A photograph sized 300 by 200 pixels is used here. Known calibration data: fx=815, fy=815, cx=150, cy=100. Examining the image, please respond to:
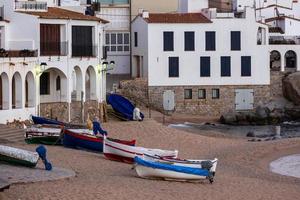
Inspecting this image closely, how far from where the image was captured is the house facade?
57.7m

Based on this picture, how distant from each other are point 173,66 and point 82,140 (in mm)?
26114

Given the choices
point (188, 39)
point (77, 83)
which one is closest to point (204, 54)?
point (188, 39)

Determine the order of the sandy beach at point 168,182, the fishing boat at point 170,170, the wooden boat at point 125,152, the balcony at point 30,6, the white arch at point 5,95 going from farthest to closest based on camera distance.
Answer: the balcony at point 30,6 < the white arch at point 5,95 < the wooden boat at point 125,152 < the fishing boat at point 170,170 < the sandy beach at point 168,182

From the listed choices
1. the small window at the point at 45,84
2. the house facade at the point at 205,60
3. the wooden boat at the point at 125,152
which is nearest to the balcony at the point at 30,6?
the small window at the point at 45,84

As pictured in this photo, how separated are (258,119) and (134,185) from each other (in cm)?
3552

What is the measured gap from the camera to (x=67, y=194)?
19.9m

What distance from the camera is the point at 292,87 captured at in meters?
60.2

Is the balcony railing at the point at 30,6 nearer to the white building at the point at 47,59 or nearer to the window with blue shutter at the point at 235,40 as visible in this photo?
the white building at the point at 47,59

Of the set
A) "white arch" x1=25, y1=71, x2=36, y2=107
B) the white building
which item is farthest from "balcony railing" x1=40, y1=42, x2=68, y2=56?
"white arch" x1=25, y1=71, x2=36, y2=107

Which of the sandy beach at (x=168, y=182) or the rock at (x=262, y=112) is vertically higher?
the rock at (x=262, y=112)

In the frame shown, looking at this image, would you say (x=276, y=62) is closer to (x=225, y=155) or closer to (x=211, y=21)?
(x=211, y=21)

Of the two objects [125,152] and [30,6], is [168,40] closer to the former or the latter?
[30,6]

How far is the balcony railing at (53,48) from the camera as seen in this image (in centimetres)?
4247

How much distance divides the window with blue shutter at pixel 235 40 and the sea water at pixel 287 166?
20.9 m
